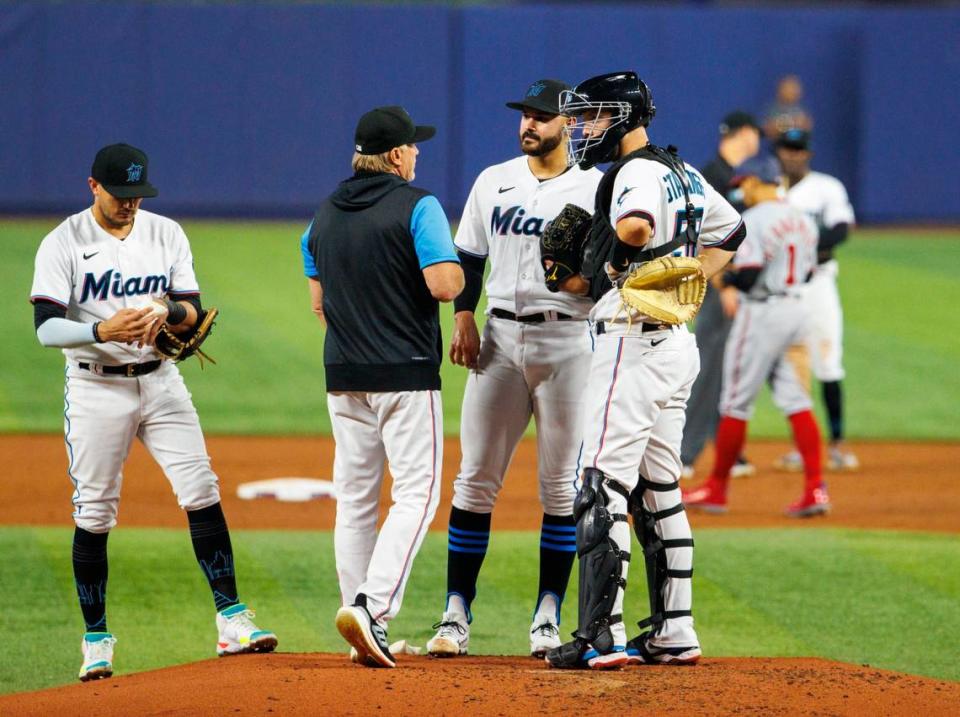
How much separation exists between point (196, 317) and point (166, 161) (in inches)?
706

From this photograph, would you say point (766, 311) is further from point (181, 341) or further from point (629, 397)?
point (181, 341)

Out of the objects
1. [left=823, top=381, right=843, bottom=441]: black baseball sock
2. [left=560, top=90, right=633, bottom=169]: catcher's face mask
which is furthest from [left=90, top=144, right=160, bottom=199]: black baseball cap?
[left=823, top=381, right=843, bottom=441]: black baseball sock

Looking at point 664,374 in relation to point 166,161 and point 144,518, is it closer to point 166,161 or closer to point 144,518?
point 144,518

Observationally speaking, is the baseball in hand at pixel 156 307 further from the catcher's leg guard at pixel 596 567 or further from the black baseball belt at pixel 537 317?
the catcher's leg guard at pixel 596 567

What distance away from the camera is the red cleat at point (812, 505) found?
8.65 meters

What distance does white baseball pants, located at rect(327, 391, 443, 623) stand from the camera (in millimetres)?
5105

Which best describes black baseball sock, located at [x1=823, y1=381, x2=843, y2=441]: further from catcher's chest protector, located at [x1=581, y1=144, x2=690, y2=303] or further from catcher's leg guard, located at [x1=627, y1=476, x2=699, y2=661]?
catcher's chest protector, located at [x1=581, y1=144, x2=690, y2=303]

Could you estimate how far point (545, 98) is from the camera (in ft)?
18.1

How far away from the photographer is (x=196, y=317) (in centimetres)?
566

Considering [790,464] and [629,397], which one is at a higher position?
[629,397]

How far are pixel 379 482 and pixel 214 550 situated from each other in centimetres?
84

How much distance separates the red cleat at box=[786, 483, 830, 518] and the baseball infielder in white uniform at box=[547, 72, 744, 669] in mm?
3526

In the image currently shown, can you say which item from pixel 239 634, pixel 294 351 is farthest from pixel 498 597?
pixel 294 351

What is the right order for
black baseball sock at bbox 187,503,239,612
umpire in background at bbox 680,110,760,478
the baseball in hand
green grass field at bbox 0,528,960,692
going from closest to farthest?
the baseball in hand
black baseball sock at bbox 187,503,239,612
green grass field at bbox 0,528,960,692
umpire in background at bbox 680,110,760,478
